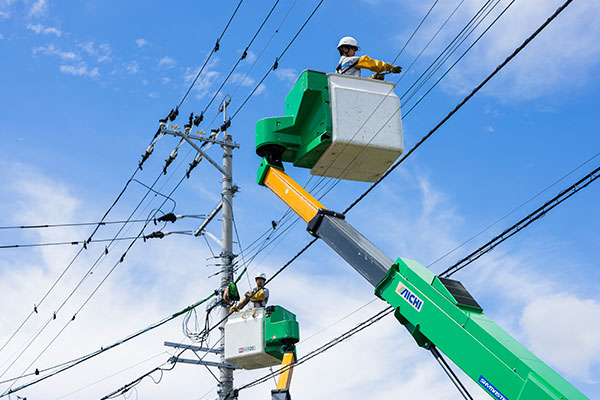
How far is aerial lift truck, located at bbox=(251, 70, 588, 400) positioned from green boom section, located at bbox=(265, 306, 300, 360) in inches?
170

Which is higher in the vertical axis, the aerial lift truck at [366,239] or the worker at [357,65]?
the worker at [357,65]

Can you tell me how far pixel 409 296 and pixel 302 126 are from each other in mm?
2876

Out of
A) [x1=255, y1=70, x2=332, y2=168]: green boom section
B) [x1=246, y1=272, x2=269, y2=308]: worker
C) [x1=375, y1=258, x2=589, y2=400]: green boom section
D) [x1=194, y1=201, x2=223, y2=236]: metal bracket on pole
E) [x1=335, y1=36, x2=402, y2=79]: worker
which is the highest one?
[x1=194, y1=201, x2=223, y2=236]: metal bracket on pole

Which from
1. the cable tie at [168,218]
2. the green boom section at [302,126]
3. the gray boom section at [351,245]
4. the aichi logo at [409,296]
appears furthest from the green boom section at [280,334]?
the aichi logo at [409,296]

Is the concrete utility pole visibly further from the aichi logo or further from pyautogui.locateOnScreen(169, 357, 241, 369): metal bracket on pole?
the aichi logo

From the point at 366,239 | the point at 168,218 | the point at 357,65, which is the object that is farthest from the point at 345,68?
the point at 168,218

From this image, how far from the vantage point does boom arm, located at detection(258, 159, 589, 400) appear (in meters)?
5.79

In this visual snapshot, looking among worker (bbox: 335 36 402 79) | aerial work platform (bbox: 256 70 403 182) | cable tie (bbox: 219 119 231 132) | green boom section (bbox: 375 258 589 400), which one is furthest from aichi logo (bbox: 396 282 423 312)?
cable tie (bbox: 219 119 231 132)

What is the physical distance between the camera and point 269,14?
9.96 m

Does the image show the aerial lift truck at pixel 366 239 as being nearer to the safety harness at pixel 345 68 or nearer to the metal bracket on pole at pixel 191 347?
the safety harness at pixel 345 68

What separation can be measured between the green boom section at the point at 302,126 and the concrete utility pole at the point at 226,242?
5.97m

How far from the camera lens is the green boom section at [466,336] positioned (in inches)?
226

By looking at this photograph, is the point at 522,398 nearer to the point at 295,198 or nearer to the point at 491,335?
the point at 491,335

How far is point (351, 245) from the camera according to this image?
7.54 m
